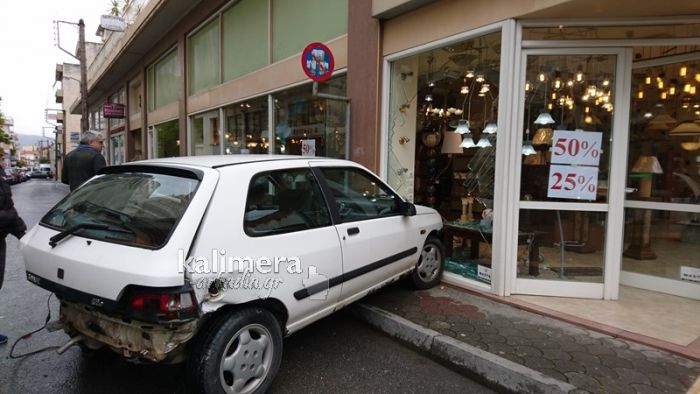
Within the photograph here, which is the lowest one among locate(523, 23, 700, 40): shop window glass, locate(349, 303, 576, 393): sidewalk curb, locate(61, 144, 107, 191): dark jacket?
locate(349, 303, 576, 393): sidewalk curb

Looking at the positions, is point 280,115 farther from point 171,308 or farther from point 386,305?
point 171,308

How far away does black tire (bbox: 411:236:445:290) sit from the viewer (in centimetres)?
479

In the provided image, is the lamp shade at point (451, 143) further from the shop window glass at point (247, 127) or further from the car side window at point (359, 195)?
the shop window glass at point (247, 127)

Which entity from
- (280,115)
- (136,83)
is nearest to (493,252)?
(280,115)

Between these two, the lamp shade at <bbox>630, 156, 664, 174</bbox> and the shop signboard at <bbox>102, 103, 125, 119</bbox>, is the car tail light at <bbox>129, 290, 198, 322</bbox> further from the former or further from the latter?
the shop signboard at <bbox>102, 103, 125, 119</bbox>

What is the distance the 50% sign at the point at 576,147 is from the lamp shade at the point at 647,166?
1031 mm

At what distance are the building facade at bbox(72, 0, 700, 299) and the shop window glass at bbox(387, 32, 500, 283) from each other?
3 cm

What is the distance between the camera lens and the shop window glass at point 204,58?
11141 mm

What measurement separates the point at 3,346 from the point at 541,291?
523 cm

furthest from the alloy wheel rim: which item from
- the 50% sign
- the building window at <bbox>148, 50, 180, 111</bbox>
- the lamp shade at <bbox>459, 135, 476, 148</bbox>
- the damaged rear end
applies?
the building window at <bbox>148, 50, 180, 111</bbox>

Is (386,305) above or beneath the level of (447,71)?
beneath

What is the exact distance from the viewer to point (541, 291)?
4.64 metres

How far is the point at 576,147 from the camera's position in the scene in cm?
450

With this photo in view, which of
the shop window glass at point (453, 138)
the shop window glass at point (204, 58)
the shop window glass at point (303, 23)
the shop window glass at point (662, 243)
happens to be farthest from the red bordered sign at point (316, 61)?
the shop window glass at point (204, 58)
